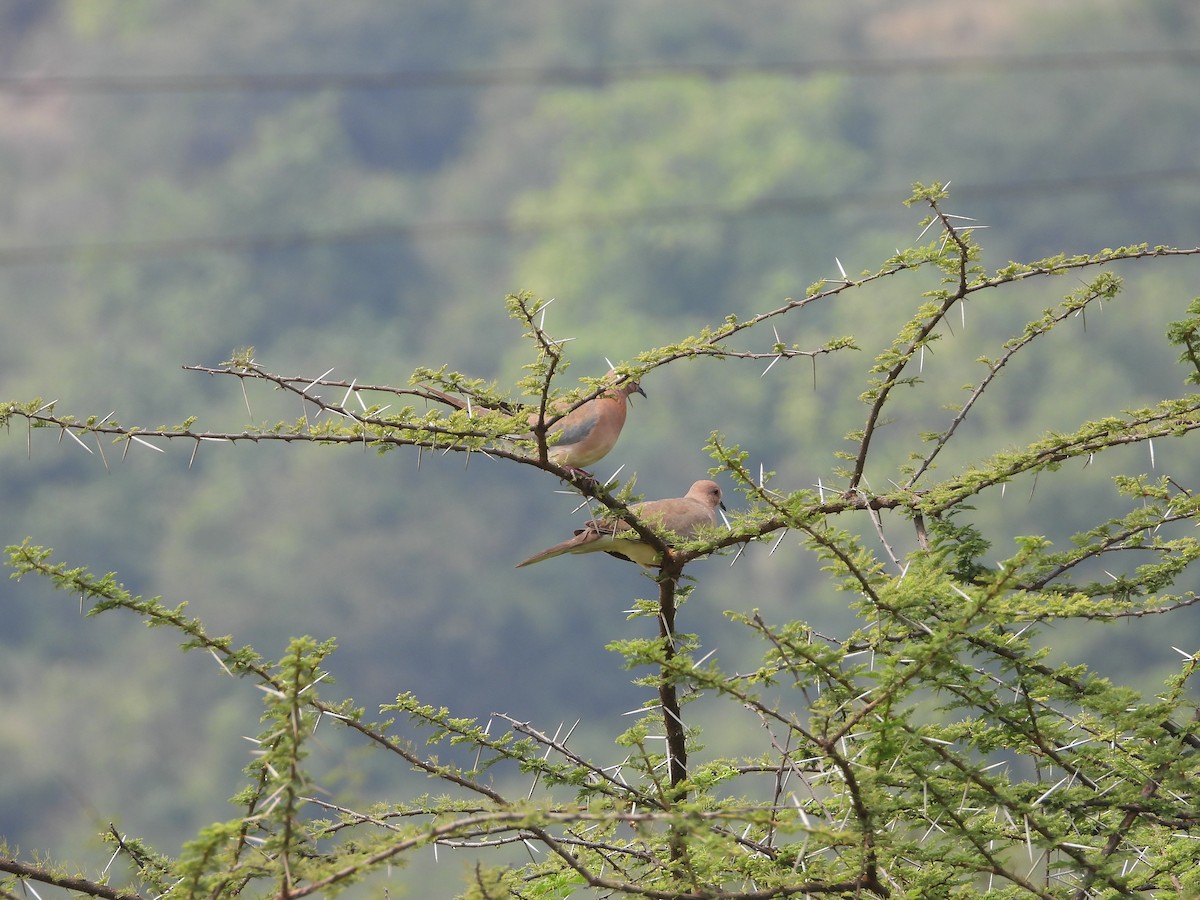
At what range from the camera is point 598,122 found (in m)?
82.1

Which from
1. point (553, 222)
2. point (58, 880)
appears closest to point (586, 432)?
point (58, 880)

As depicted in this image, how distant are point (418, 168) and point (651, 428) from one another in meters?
33.7

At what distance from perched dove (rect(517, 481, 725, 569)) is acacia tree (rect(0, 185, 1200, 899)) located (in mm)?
128

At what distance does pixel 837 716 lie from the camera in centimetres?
389

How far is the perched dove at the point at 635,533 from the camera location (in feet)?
13.5

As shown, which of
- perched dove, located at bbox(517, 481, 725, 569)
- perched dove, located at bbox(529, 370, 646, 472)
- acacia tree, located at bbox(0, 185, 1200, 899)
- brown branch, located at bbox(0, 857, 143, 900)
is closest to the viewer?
acacia tree, located at bbox(0, 185, 1200, 899)

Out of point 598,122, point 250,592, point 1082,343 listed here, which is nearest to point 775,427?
point 1082,343

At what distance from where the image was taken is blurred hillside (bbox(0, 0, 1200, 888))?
2090 inches

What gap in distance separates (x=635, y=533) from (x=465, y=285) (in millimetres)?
74675

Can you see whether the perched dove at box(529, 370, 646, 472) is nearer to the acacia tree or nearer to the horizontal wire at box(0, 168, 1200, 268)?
the acacia tree

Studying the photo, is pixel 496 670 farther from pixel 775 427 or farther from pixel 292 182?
pixel 292 182

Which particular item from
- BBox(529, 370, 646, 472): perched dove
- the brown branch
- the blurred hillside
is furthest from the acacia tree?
the blurred hillside

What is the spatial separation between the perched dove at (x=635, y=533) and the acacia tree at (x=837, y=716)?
0.13 metres

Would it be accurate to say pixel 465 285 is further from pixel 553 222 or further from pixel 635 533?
pixel 635 533
